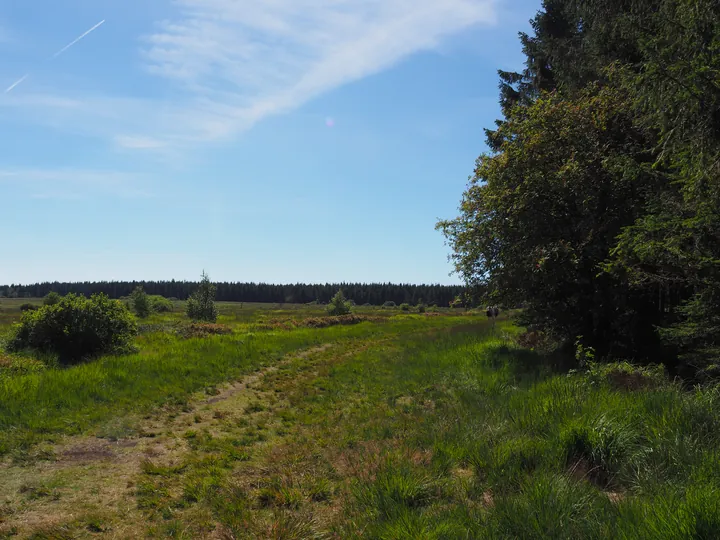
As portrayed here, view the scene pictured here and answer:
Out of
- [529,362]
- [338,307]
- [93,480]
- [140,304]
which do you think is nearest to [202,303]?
[140,304]

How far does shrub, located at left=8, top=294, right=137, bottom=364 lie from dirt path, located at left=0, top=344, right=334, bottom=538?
24.8ft

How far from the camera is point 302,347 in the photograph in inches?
797

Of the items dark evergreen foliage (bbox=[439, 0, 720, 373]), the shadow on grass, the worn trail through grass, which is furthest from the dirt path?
dark evergreen foliage (bbox=[439, 0, 720, 373])

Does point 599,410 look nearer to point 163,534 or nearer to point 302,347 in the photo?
point 163,534

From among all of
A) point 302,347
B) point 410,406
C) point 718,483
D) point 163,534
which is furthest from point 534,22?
point 163,534

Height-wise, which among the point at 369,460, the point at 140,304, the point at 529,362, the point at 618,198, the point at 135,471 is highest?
the point at 618,198

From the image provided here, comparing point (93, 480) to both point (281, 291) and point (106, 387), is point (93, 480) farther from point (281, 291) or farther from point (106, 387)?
point (281, 291)

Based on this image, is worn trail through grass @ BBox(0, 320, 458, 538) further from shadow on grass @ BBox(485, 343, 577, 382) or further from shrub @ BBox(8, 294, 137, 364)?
shrub @ BBox(8, 294, 137, 364)

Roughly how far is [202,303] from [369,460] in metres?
35.6

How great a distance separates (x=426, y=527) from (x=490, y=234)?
10742 mm

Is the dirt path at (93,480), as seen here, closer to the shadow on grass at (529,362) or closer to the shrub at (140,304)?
the shadow on grass at (529,362)

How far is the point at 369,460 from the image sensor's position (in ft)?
17.2

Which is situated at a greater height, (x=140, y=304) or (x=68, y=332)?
(x=140, y=304)

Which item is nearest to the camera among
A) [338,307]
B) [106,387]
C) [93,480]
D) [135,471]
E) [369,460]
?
[369,460]
